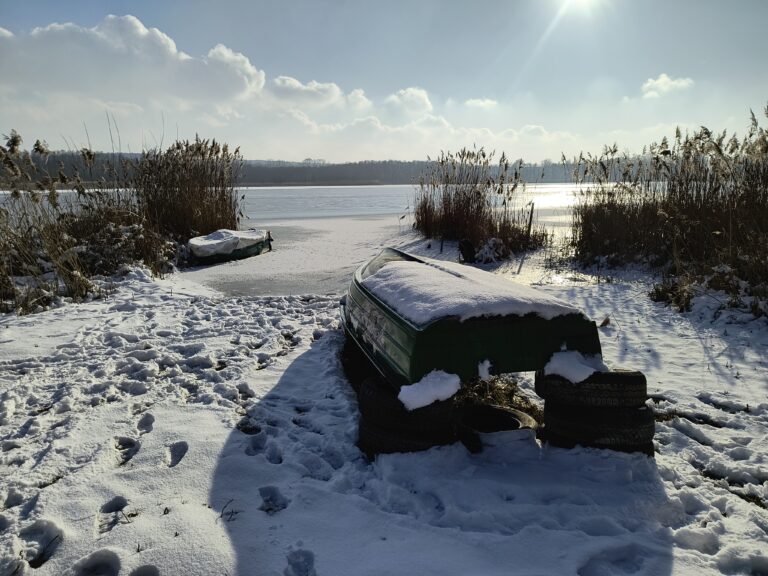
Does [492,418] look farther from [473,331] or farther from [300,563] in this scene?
[300,563]

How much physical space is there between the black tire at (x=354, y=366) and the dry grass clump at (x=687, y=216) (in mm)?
3779

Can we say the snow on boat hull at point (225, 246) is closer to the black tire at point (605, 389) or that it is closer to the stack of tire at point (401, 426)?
the stack of tire at point (401, 426)

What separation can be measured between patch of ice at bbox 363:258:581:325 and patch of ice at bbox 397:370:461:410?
0.91 ft

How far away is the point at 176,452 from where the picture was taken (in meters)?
2.56

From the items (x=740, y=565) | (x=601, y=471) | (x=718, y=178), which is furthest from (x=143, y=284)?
(x=718, y=178)

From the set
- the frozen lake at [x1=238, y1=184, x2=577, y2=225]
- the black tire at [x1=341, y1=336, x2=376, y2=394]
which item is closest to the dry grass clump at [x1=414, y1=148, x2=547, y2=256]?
the frozen lake at [x1=238, y1=184, x2=577, y2=225]

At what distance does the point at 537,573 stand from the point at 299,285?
5610 millimetres

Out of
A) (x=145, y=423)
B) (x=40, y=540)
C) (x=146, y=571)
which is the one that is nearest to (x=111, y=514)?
(x=40, y=540)

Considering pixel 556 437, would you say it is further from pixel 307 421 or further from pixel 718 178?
pixel 718 178

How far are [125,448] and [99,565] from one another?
0.91 meters

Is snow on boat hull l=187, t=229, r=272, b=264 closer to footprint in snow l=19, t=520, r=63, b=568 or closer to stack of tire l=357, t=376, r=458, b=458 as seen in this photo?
stack of tire l=357, t=376, r=458, b=458

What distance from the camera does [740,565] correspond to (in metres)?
1.81

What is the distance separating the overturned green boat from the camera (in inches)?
90.4

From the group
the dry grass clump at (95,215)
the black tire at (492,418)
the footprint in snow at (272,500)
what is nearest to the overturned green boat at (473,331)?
the black tire at (492,418)
